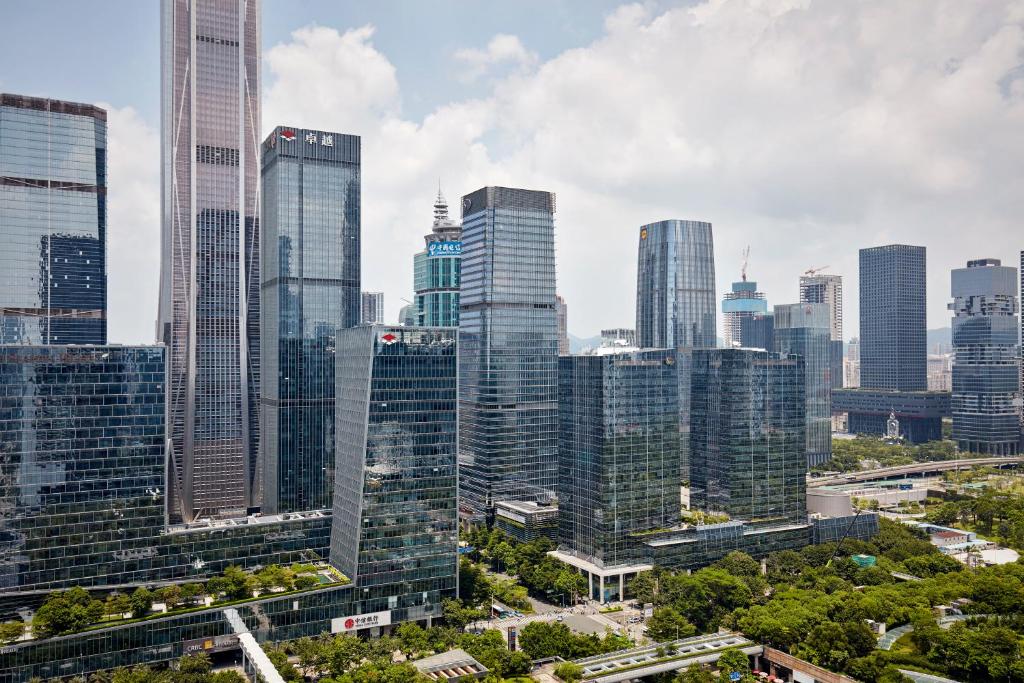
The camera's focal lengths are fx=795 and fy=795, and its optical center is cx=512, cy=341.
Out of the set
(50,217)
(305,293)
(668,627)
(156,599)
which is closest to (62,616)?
(156,599)

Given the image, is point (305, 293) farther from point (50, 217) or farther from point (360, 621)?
point (360, 621)

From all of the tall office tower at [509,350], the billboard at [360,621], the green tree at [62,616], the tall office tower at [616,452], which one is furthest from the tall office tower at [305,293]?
the green tree at [62,616]

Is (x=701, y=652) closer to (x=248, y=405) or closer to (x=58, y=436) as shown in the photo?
(x=58, y=436)

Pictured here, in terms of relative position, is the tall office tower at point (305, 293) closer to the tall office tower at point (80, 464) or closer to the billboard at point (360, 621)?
the tall office tower at point (80, 464)

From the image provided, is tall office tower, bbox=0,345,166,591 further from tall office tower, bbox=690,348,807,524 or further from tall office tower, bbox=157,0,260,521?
tall office tower, bbox=690,348,807,524

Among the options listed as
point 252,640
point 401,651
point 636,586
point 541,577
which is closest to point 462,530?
point 541,577

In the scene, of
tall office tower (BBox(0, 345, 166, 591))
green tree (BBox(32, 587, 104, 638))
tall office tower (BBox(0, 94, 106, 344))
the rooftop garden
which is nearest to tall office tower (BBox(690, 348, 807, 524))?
the rooftop garden
